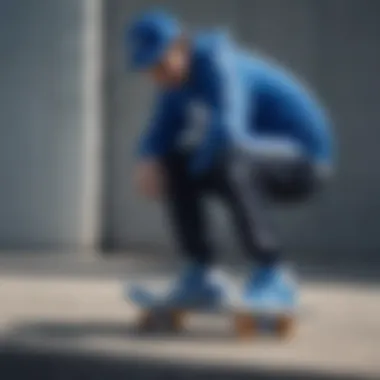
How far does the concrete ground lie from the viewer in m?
6.44

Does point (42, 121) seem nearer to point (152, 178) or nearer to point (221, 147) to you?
point (152, 178)

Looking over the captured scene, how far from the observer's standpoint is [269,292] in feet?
23.4

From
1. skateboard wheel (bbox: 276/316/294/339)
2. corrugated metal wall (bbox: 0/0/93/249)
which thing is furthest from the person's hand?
corrugated metal wall (bbox: 0/0/93/249)

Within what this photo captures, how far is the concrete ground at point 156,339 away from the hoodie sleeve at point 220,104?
78 cm

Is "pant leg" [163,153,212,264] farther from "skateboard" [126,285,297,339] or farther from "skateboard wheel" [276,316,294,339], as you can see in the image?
"skateboard wheel" [276,316,294,339]

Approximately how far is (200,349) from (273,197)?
0.89m

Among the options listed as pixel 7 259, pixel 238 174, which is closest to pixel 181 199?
pixel 238 174

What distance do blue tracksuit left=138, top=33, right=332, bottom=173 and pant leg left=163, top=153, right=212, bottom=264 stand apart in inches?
2.8

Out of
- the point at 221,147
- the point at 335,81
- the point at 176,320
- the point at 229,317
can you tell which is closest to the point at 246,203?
the point at 221,147

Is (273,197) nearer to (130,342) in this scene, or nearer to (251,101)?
(251,101)

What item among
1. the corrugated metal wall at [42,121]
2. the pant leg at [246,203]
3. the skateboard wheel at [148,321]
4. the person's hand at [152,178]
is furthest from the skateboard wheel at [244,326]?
the corrugated metal wall at [42,121]

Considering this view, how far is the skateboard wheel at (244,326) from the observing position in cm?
714

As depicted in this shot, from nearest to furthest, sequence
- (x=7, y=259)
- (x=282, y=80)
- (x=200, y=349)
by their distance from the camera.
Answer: (x=200, y=349)
(x=282, y=80)
(x=7, y=259)

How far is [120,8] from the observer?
34.2ft
